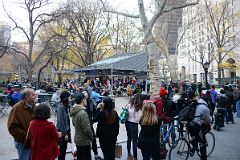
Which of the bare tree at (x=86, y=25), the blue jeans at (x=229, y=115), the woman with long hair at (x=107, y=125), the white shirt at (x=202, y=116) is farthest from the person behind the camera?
the bare tree at (x=86, y=25)

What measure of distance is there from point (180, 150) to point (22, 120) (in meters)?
4.30

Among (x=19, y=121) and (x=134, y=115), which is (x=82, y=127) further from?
(x=134, y=115)

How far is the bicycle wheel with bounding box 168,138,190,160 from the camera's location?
838cm

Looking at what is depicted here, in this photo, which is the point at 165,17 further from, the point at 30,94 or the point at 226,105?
the point at 30,94

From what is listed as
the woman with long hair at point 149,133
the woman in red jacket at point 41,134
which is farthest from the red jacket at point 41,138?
the woman with long hair at point 149,133

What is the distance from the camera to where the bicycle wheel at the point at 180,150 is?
27.5ft

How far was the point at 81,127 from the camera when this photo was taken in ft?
22.4

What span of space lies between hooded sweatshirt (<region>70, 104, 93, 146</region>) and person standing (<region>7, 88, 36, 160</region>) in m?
1.04

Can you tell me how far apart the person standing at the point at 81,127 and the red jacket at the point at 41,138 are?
128 cm

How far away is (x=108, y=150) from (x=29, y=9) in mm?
28641

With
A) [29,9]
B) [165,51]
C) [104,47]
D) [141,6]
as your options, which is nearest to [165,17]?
[165,51]

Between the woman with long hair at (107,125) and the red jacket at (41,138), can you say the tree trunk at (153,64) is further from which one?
the red jacket at (41,138)

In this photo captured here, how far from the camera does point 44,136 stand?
17.7 ft

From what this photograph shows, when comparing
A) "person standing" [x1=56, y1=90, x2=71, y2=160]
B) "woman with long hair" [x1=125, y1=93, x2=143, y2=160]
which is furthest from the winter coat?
"woman with long hair" [x1=125, y1=93, x2=143, y2=160]
